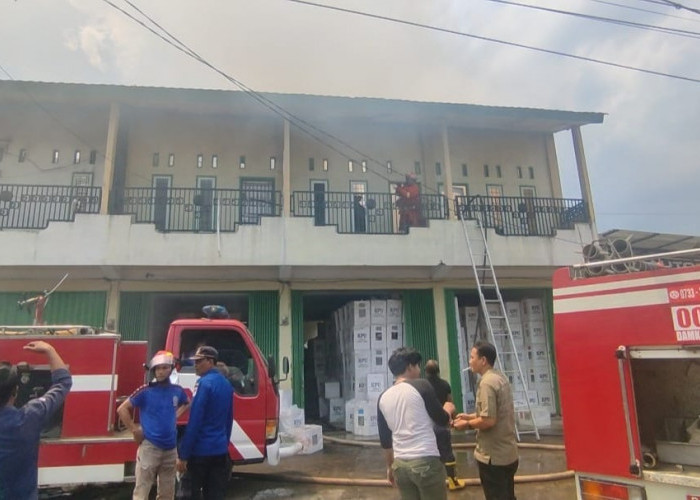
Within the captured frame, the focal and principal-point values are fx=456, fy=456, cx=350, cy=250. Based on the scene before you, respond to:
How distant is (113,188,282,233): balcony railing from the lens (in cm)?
1148

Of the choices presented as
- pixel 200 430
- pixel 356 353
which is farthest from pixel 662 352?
pixel 356 353

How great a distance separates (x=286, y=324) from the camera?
1124cm

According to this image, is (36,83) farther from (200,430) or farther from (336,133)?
(200,430)

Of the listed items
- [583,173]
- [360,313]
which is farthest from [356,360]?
[583,173]

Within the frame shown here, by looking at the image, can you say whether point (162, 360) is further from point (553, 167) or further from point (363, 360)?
point (553, 167)

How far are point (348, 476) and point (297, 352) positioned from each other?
4483 mm

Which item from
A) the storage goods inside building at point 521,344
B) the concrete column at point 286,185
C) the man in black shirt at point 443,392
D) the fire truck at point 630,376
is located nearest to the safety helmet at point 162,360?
the man in black shirt at point 443,392

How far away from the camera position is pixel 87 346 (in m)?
5.04

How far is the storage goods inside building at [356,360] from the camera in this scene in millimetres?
10844

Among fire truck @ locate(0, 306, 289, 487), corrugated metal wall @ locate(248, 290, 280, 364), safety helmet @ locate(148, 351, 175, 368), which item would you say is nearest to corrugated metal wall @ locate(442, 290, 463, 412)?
corrugated metal wall @ locate(248, 290, 280, 364)

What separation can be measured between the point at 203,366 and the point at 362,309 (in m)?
7.62

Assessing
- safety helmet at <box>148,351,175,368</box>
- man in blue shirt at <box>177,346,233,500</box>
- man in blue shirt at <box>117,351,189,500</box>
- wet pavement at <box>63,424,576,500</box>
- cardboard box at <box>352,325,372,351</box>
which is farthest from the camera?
cardboard box at <box>352,325,372,351</box>

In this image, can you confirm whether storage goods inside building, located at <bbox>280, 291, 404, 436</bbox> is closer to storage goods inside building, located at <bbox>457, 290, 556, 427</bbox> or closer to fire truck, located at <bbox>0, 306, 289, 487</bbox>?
storage goods inside building, located at <bbox>457, 290, 556, 427</bbox>

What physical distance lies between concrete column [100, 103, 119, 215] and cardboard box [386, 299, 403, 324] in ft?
23.2
